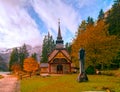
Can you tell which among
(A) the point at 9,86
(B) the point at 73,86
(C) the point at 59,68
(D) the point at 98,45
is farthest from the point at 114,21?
(B) the point at 73,86

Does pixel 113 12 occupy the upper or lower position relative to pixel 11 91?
upper


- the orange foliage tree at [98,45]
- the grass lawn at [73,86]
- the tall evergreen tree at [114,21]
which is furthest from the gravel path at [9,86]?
the tall evergreen tree at [114,21]

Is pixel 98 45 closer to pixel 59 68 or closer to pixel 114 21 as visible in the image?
pixel 114 21

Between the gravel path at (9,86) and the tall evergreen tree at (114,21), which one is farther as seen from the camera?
the tall evergreen tree at (114,21)

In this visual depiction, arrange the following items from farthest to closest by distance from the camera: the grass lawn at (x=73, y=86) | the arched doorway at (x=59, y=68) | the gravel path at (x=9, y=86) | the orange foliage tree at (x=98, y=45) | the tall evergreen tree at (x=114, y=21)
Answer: the arched doorway at (x=59, y=68) < the tall evergreen tree at (x=114, y=21) < the orange foliage tree at (x=98, y=45) < the gravel path at (x=9, y=86) < the grass lawn at (x=73, y=86)

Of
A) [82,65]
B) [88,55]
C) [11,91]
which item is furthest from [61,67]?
[11,91]

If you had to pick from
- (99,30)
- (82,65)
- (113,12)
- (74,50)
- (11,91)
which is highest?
(113,12)

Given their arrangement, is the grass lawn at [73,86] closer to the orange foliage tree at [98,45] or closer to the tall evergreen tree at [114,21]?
the orange foliage tree at [98,45]

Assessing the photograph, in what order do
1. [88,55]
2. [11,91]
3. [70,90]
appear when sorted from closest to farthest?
[70,90] < [11,91] < [88,55]

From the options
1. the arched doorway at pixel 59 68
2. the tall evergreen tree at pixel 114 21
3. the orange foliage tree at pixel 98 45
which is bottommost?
the arched doorway at pixel 59 68

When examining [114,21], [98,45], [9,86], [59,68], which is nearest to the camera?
[9,86]

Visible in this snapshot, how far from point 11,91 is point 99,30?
3254 cm

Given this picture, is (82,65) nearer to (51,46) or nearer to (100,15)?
(100,15)

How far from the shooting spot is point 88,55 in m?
55.8
